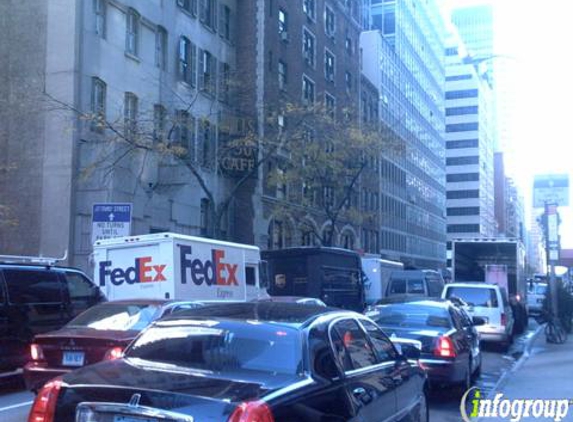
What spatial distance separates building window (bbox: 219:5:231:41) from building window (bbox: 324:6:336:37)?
12558 millimetres

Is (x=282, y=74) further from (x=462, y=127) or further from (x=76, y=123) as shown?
(x=462, y=127)

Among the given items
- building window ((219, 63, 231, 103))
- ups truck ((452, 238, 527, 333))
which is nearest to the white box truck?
ups truck ((452, 238, 527, 333))

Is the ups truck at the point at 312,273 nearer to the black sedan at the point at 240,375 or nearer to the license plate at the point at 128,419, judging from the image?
the black sedan at the point at 240,375

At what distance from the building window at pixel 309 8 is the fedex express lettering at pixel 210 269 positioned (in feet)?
89.2

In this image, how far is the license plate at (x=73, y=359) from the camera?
8.91 m

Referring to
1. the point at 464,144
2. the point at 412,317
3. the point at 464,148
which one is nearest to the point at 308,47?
the point at 412,317

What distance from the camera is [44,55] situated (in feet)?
82.4

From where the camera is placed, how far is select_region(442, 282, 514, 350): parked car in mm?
19531

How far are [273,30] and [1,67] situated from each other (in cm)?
1548

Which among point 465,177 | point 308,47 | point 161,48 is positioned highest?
point 465,177

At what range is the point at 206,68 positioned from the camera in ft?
108

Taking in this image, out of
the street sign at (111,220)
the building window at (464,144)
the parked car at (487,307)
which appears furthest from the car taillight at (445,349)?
the building window at (464,144)

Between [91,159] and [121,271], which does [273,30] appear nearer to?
[91,159]

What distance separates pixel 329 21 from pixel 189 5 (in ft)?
59.3
